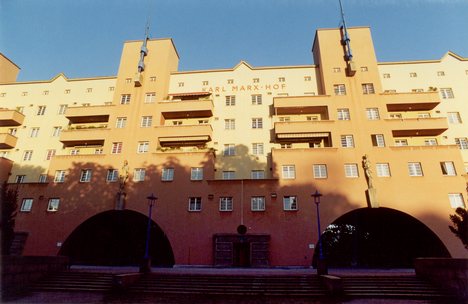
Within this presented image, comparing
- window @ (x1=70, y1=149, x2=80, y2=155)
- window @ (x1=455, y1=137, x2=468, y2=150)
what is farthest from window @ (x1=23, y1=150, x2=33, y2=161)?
window @ (x1=455, y1=137, x2=468, y2=150)

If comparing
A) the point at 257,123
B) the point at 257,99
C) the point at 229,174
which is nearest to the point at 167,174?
the point at 229,174

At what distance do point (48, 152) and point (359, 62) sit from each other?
4566 centimetres

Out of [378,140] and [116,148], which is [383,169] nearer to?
[378,140]

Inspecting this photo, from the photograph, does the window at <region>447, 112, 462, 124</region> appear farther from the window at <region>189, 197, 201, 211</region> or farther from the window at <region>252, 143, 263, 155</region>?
the window at <region>189, 197, 201, 211</region>

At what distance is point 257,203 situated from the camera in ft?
102

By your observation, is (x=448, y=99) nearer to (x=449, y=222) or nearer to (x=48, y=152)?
(x=449, y=222)

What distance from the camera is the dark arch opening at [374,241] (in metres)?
32.7

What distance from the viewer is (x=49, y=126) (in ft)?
133

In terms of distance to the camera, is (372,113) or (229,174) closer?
(372,113)

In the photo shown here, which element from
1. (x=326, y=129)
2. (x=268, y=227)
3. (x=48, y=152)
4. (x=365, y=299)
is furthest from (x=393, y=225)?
(x=48, y=152)

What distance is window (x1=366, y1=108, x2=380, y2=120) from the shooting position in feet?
112

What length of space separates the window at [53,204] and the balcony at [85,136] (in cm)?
841

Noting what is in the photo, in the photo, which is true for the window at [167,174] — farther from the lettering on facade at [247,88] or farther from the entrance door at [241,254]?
the lettering on facade at [247,88]

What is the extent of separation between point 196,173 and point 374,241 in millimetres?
25054
